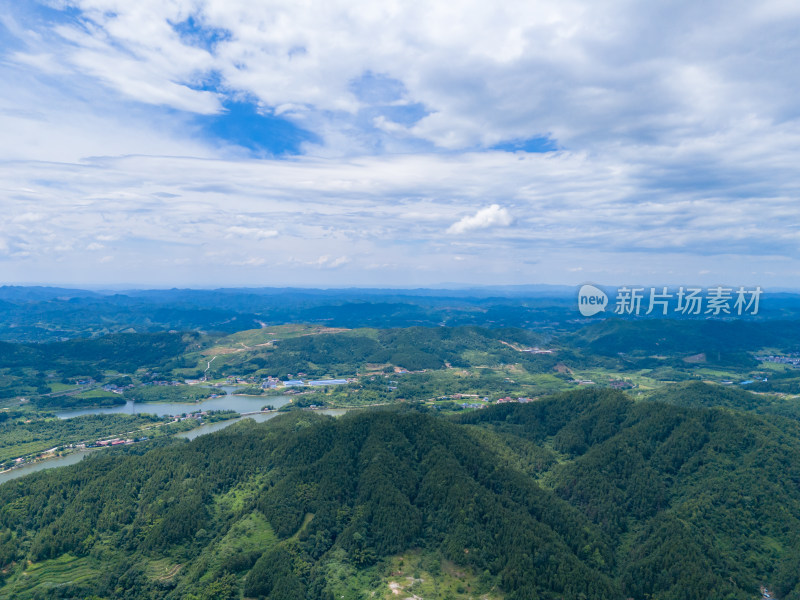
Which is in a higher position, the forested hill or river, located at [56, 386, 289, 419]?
the forested hill

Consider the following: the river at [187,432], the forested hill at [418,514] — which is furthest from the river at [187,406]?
the forested hill at [418,514]

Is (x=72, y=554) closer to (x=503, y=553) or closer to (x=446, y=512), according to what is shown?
(x=446, y=512)

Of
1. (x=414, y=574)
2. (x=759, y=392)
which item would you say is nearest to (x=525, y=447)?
(x=414, y=574)

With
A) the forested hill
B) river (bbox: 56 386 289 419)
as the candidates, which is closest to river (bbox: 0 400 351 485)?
river (bbox: 56 386 289 419)

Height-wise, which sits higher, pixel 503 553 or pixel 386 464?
pixel 386 464

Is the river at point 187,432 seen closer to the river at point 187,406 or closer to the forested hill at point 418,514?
the river at point 187,406

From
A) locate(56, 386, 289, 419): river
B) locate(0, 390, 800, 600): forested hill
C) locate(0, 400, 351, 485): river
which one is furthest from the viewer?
locate(56, 386, 289, 419): river

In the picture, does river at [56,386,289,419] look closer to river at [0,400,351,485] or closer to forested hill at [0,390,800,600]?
river at [0,400,351,485]

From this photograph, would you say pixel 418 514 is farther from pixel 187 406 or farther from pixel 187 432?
pixel 187 406
